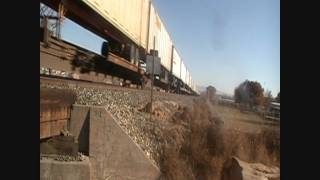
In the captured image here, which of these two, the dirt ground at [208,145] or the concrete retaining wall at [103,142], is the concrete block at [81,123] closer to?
the concrete retaining wall at [103,142]

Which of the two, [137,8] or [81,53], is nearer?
[81,53]

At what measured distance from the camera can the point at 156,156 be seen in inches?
260

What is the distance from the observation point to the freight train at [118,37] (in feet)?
19.9

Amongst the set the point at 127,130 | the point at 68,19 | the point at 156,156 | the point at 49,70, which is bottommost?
the point at 156,156

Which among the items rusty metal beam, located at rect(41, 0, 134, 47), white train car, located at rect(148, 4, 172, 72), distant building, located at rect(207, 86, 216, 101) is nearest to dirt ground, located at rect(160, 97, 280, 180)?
distant building, located at rect(207, 86, 216, 101)

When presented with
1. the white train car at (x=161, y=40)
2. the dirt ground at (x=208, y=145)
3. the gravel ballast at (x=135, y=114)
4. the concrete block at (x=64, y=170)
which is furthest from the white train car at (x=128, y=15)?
the concrete block at (x=64, y=170)

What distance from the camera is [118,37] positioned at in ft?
27.1

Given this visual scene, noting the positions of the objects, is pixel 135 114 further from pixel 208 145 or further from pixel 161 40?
pixel 161 40

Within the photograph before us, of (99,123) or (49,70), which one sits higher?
(49,70)
